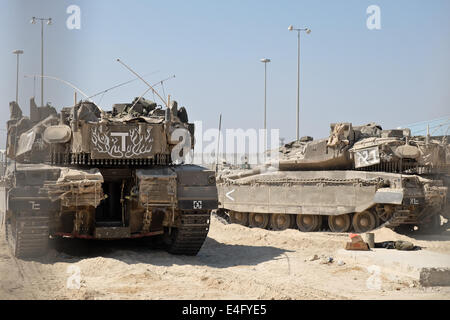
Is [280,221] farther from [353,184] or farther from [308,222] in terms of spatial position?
[353,184]

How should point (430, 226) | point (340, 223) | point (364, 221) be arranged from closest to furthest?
point (364, 221) < point (430, 226) < point (340, 223)

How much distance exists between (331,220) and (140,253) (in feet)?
26.9

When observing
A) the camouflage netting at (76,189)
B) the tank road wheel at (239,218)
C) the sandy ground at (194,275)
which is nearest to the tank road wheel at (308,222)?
the tank road wheel at (239,218)

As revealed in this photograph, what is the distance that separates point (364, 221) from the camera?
18.1 metres

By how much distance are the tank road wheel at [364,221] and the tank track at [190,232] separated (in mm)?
7130

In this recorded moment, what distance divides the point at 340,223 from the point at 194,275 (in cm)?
985

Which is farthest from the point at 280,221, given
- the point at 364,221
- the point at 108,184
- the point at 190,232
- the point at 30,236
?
the point at 30,236

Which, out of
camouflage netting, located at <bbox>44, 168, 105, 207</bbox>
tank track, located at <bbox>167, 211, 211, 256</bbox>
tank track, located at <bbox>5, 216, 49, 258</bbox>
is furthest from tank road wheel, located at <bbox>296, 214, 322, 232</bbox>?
tank track, located at <bbox>5, 216, 49, 258</bbox>

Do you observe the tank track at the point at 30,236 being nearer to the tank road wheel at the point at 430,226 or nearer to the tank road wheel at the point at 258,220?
the tank road wheel at the point at 258,220

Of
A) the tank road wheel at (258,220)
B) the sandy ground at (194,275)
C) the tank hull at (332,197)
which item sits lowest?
the sandy ground at (194,275)

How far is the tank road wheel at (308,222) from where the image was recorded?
757 inches
